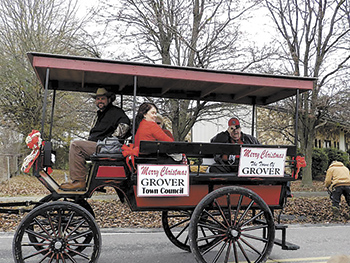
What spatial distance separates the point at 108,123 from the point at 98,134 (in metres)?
0.21

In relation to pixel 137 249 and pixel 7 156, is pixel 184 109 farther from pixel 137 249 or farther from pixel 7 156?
pixel 7 156

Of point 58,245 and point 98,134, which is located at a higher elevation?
point 98,134

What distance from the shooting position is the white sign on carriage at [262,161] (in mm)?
4571

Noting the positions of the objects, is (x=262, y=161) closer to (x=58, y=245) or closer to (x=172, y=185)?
(x=172, y=185)

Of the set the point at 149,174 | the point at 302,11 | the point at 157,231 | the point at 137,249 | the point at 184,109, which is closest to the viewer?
the point at 149,174

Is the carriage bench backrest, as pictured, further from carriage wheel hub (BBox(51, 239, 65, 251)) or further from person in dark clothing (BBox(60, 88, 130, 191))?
carriage wheel hub (BBox(51, 239, 65, 251))

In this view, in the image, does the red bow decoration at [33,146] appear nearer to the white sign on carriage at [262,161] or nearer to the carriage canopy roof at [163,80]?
the carriage canopy roof at [163,80]

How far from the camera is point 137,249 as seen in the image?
5605 millimetres

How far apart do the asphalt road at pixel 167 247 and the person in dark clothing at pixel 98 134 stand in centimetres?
123

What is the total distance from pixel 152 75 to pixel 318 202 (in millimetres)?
8910

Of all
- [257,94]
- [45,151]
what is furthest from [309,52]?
[45,151]

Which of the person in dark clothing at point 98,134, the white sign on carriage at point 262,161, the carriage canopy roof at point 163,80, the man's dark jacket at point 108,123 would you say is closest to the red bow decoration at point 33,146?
the person in dark clothing at point 98,134

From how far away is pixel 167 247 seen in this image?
5742mm

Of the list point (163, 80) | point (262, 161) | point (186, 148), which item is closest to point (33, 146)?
point (186, 148)
